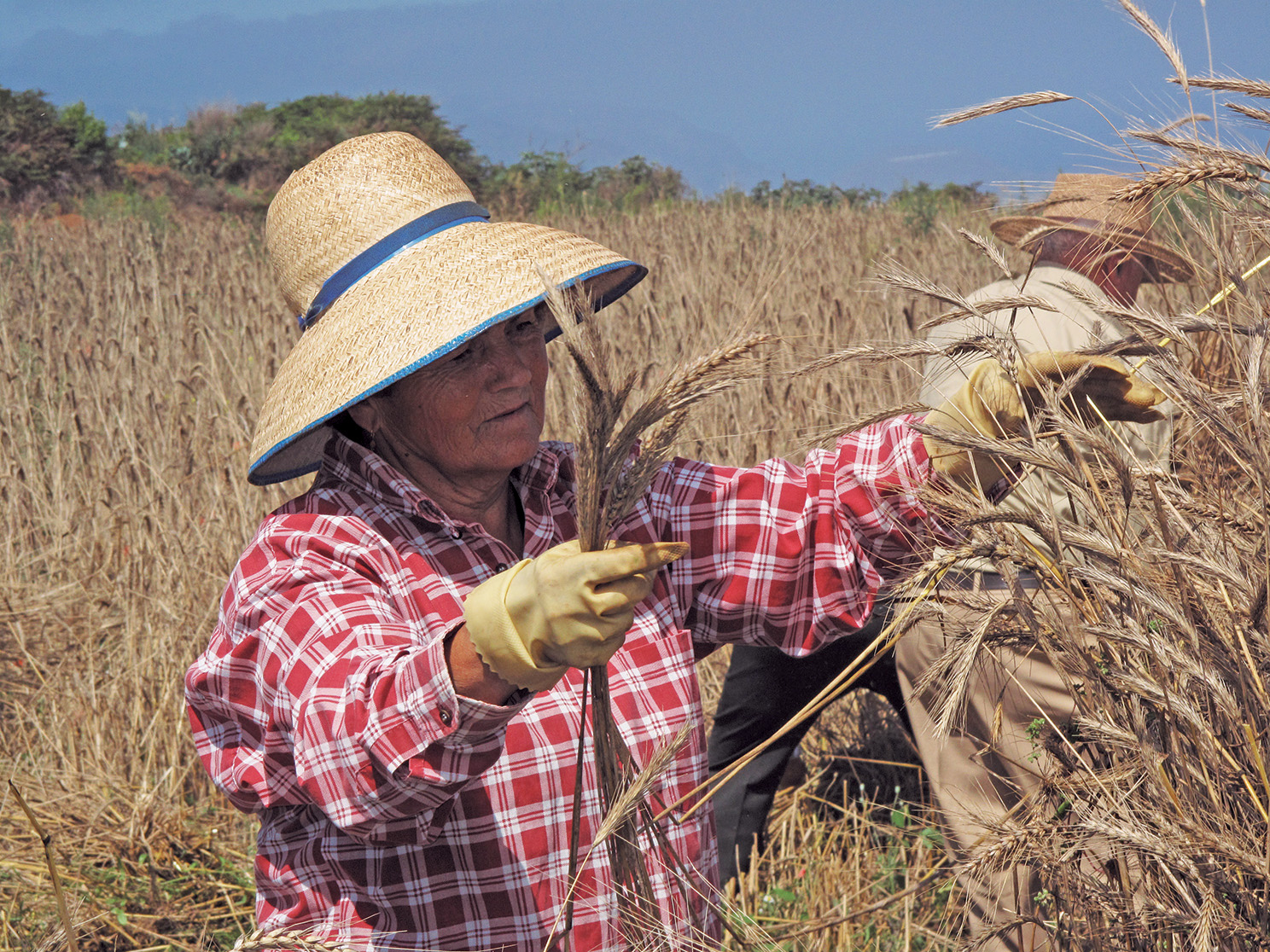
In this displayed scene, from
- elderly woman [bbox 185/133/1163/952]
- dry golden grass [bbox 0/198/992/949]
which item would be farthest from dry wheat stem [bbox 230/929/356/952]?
dry golden grass [bbox 0/198/992/949]

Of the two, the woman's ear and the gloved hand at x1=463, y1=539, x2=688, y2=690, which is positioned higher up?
the woman's ear

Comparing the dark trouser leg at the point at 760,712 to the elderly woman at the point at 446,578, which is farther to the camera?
the dark trouser leg at the point at 760,712

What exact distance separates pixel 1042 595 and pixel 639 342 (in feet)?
9.96

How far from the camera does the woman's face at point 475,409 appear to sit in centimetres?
161

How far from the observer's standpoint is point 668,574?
71.2 inches

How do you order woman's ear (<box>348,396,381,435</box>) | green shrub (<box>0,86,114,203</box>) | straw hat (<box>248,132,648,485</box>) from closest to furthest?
straw hat (<box>248,132,648,485</box>) < woman's ear (<box>348,396,381,435</box>) < green shrub (<box>0,86,114,203</box>)

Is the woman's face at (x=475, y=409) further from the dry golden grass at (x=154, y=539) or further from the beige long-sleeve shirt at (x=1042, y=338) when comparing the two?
the beige long-sleeve shirt at (x=1042, y=338)

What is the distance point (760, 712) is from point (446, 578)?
54.2 inches

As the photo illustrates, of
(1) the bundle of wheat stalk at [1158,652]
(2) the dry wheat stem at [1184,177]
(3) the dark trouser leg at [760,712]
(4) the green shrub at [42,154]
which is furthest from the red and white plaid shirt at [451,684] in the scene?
(4) the green shrub at [42,154]

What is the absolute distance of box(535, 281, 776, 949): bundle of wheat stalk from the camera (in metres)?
0.97

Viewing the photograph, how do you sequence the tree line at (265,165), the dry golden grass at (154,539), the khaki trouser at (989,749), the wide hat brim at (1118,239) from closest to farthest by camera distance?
1. the khaki trouser at (989,749)
2. the wide hat brim at (1118,239)
3. the dry golden grass at (154,539)
4. the tree line at (265,165)

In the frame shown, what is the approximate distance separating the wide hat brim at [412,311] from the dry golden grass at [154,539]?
35cm

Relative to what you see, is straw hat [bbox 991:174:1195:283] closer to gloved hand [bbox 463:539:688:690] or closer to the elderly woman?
the elderly woman

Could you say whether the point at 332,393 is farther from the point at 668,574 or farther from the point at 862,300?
the point at 862,300
